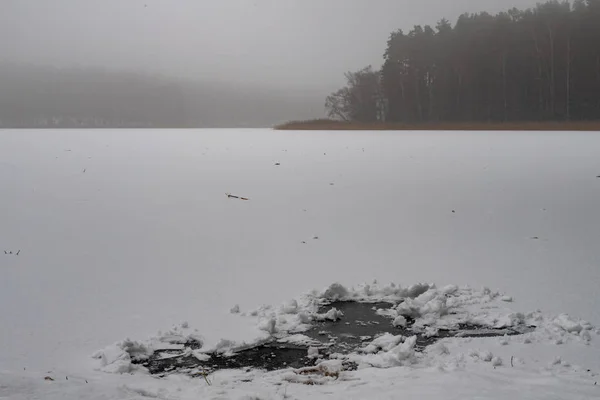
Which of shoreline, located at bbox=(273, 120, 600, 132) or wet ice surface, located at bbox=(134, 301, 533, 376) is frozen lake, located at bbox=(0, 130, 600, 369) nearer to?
wet ice surface, located at bbox=(134, 301, 533, 376)

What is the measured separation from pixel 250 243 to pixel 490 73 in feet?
109

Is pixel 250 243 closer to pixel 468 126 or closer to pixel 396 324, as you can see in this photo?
pixel 396 324

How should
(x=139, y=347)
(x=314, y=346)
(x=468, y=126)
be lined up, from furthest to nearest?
(x=468, y=126) < (x=314, y=346) < (x=139, y=347)

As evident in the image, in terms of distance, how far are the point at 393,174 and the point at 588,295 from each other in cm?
628

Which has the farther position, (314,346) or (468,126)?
(468,126)

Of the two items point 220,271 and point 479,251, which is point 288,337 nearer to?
point 220,271

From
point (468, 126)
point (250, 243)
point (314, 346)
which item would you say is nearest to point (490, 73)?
point (468, 126)

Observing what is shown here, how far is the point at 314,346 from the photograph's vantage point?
9.25 ft

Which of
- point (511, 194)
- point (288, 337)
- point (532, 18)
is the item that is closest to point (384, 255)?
point (288, 337)

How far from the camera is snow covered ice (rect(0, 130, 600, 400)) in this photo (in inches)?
93.4

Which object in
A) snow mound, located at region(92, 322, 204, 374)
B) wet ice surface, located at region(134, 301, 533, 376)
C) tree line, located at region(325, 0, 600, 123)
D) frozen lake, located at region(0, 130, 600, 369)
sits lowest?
wet ice surface, located at region(134, 301, 533, 376)

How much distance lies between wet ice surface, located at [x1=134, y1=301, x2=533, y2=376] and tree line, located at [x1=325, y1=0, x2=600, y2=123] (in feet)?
105

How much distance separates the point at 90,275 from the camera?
3.91m

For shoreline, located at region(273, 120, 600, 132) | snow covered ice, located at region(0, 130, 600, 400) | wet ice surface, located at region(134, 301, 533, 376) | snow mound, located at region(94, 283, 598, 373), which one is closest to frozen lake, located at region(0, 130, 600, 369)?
snow covered ice, located at region(0, 130, 600, 400)
